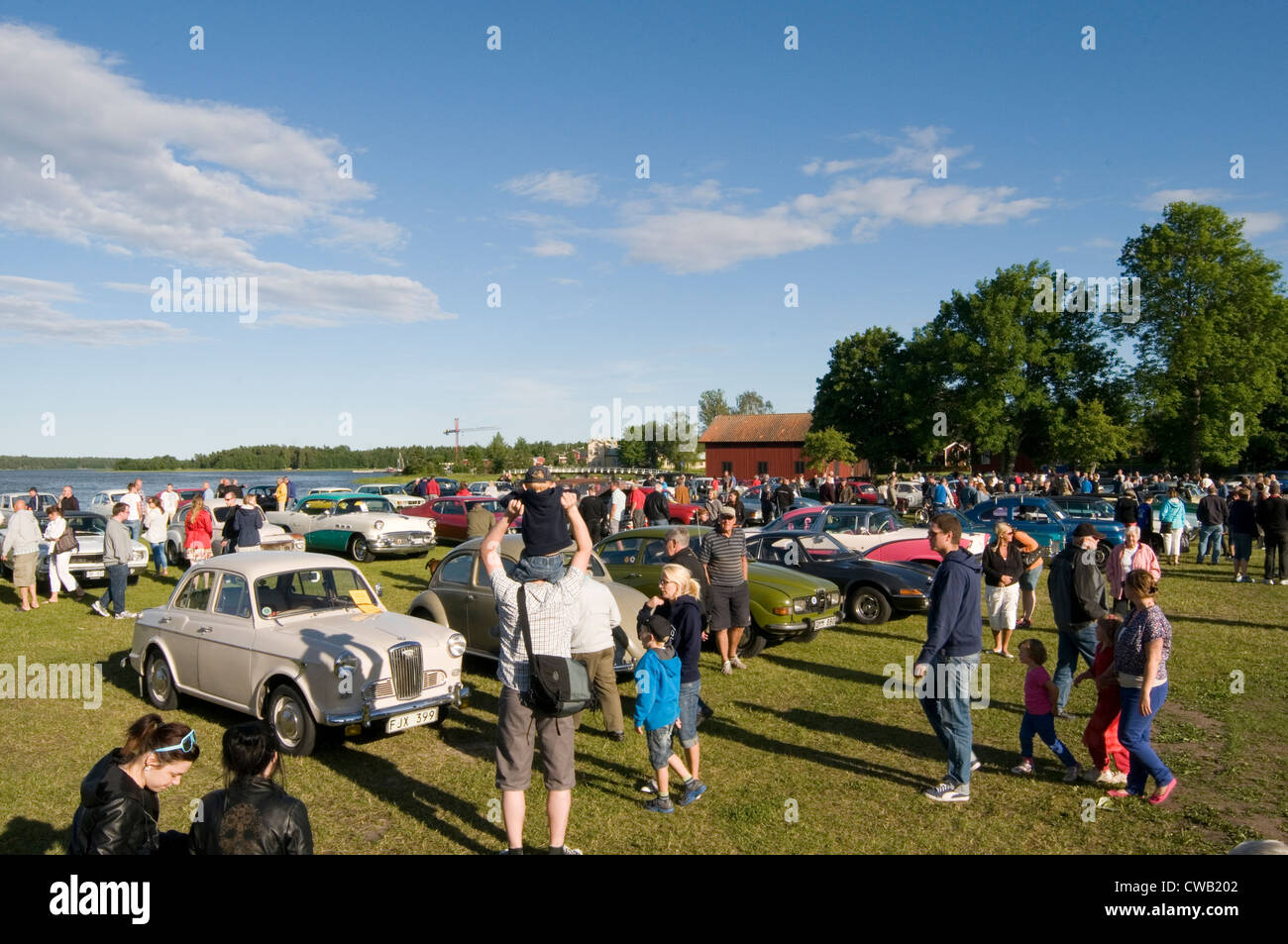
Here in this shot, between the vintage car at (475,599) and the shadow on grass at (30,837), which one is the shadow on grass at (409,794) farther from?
the vintage car at (475,599)

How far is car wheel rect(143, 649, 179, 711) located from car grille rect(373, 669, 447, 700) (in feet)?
8.58

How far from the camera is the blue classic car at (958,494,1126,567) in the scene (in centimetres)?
1733

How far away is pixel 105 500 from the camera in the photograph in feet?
83.5

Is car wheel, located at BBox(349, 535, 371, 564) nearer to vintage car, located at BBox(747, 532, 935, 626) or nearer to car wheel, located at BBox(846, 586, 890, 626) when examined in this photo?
vintage car, located at BBox(747, 532, 935, 626)

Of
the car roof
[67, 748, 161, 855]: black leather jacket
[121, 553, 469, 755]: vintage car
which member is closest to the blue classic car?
[121, 553, 469, 755]: vintage car

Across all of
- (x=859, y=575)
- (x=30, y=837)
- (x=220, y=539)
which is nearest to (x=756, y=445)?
(x=220, y=539)

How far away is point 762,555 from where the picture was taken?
12578 mm

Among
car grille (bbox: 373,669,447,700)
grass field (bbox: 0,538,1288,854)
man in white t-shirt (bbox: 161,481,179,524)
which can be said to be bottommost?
grass field (bbox: 0,538,1288,854)

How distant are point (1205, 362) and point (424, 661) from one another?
46.1 metres

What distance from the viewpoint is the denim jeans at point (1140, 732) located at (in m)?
5.55

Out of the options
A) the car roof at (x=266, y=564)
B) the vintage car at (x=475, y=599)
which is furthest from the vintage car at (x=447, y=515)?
the car roof at (x=266, y=564)

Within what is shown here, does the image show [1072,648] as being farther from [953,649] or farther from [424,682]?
A: [424,682]

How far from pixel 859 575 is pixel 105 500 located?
2435 cm

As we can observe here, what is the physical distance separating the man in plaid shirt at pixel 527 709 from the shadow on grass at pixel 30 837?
3037 millimetres
